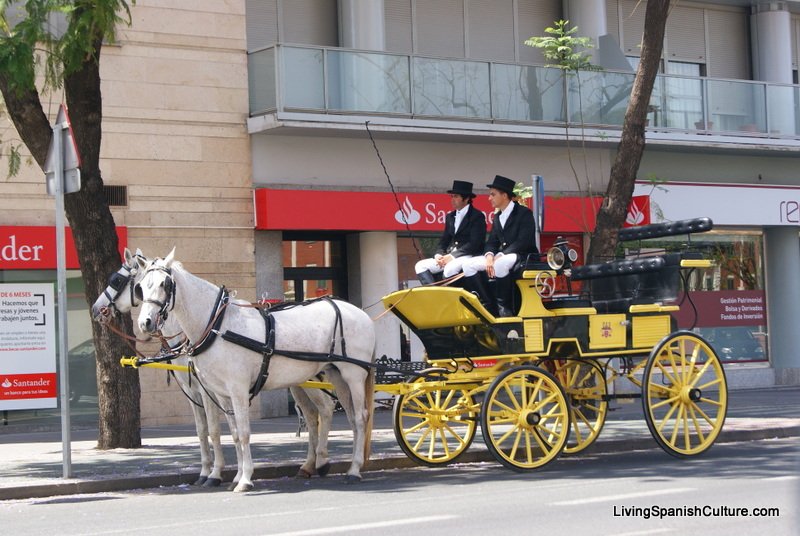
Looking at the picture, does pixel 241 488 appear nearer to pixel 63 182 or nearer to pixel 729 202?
pixel 63 182

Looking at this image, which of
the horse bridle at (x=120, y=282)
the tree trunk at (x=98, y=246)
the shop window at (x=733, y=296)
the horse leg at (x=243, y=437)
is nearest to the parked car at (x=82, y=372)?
the tree trunk at (x=98, y=246)

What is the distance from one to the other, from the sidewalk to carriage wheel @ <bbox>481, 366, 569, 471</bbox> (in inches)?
33.9

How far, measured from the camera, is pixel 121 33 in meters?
19.6

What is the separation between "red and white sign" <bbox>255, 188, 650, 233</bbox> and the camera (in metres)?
20.6

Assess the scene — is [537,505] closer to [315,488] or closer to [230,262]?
[315,488]

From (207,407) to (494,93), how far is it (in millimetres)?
12451

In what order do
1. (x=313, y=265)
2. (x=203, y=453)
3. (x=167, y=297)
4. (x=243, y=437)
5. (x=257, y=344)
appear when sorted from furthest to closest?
(x=313, y=265)
(x=203, y=453)
(x=257, y=344)
(x=243, y=437)
(x=167, y=297)

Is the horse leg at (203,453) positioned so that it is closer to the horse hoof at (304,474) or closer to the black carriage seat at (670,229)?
the horse hoof at (304,474)

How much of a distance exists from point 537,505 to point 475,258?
349 centimetres

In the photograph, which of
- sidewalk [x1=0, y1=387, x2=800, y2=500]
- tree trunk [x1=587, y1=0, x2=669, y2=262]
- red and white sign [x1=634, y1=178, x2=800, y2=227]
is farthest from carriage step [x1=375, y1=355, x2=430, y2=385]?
red and white sign [x1=634, y1=178, x2=800, y2=227]

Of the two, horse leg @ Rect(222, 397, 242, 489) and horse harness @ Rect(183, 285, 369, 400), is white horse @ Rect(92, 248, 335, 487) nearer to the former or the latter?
horse leg @ Rect(222, 397, 242, 489)

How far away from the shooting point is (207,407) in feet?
38.8

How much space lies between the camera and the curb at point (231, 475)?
11.7 meters

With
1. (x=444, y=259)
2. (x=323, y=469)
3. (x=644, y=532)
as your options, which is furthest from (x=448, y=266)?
(x=644, y=532)
